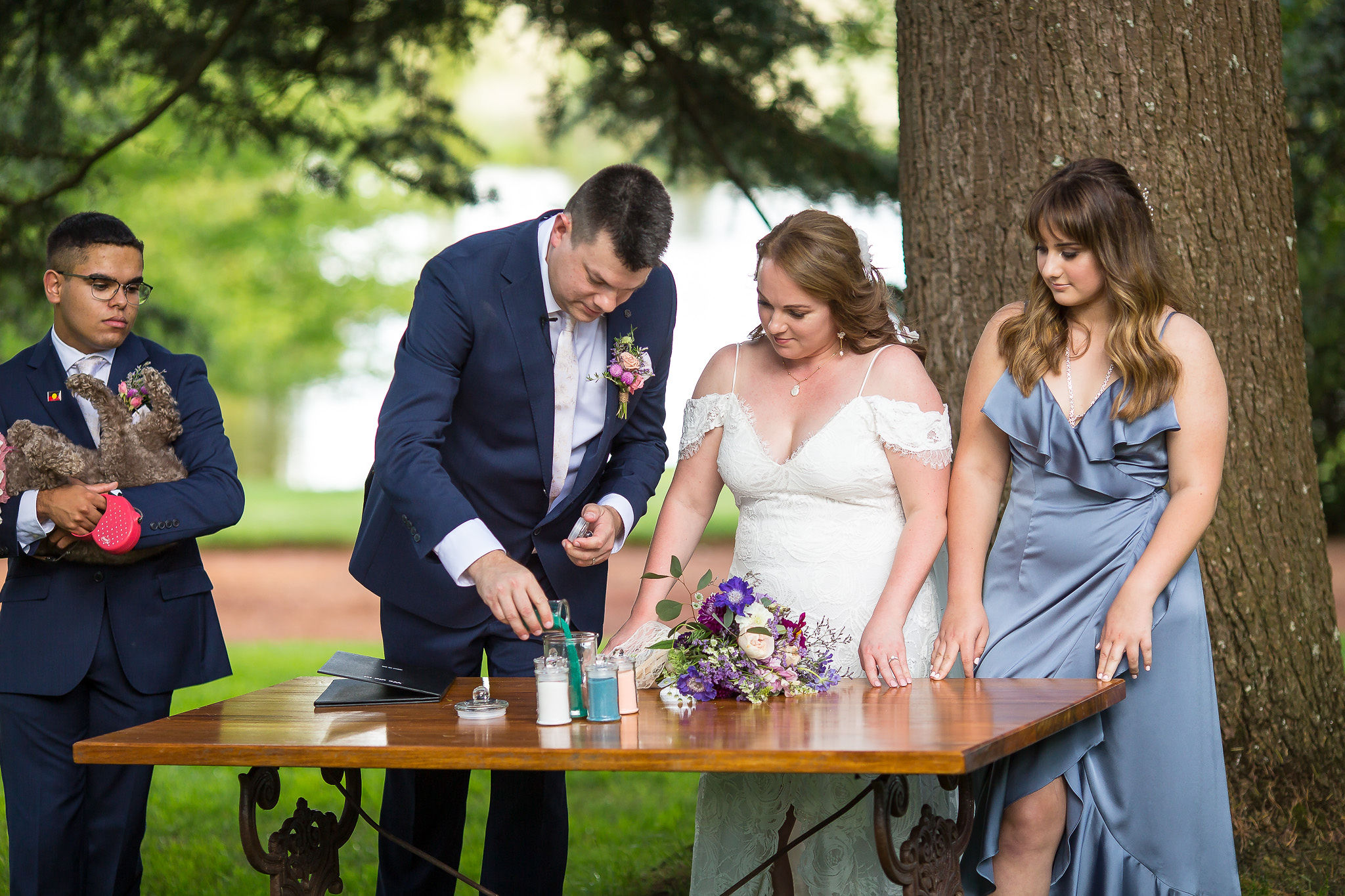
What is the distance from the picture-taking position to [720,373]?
3432 millimetres

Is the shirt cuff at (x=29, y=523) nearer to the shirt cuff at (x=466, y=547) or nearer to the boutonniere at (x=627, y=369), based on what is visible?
the shirt cuff at (x=466, y=547)

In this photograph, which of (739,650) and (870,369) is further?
(870,369)

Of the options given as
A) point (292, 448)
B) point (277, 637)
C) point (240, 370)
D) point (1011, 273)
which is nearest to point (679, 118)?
point (1011, 273)

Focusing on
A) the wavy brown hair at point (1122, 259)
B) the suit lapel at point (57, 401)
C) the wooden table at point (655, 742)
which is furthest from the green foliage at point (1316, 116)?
the suit lapel at point (57, 401)

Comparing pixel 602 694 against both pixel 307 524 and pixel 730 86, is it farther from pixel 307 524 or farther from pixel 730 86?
pixel 307 524

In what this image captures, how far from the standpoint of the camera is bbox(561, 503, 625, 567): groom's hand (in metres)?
2.98

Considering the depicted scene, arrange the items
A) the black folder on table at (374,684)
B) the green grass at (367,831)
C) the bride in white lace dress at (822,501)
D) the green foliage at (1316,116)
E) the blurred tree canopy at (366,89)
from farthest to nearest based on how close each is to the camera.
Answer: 1. the green foliage at (1316,116)
2. the blurred tree canopy at (366,89)
3. the green grass at (367,831)
4. the bride in white lace dress at (822,501)
5. the black folder on table at (374,684)

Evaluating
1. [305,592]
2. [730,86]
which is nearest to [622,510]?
[730,86]

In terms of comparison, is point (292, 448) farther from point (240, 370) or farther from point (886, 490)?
point (886, 490)

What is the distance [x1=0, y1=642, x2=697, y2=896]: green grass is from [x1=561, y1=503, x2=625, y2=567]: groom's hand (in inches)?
65.3

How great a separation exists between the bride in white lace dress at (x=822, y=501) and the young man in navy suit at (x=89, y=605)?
1185 mm

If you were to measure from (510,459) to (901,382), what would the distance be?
102 cm

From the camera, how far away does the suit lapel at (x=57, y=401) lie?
3.24 meters

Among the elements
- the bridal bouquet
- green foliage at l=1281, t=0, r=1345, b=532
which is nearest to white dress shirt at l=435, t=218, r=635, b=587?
the bridal bouquet
